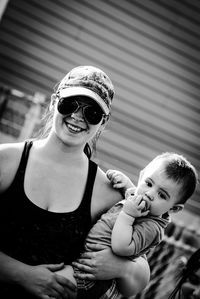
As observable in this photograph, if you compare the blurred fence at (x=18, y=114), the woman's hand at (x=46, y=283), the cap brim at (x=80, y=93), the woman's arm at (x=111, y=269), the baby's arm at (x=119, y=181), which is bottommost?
the blurred fence at (x=18, y=114)

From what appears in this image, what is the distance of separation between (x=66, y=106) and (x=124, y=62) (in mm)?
4878

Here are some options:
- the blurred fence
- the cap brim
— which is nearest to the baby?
the cap brim

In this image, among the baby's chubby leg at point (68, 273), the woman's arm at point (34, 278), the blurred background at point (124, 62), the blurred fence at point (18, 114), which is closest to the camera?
the woman's arm at point (34, 278)

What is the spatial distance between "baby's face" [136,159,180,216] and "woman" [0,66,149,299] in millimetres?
269

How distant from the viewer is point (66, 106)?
6.27ft

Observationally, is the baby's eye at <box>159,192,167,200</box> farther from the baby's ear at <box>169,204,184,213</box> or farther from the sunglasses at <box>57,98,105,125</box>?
the sunglasses at <box>57,98,105,125</box>

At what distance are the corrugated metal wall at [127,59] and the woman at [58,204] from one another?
4435 millimetres

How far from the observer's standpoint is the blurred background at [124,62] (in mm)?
6375

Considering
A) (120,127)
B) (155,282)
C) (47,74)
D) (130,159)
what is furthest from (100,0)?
(155,282)

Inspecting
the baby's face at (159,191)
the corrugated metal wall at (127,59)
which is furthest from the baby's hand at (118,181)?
the corrugated metal wall at (127,59)

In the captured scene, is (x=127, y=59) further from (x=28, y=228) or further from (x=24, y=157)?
(x=28, y=228)

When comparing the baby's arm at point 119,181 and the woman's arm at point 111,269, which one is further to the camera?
the baby's arm at point 119,181

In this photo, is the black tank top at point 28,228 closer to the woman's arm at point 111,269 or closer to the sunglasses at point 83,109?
the woman's arm at point 111,269

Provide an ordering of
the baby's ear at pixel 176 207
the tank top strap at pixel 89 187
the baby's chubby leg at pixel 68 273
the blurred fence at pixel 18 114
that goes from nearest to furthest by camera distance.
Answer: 1. the baby's chubby leg at pixel 68 273
2. the tank top strap at pixel 89 187
3. the baby's ear at pixel 176 207
4. the blurred fence at pixel 18 114
